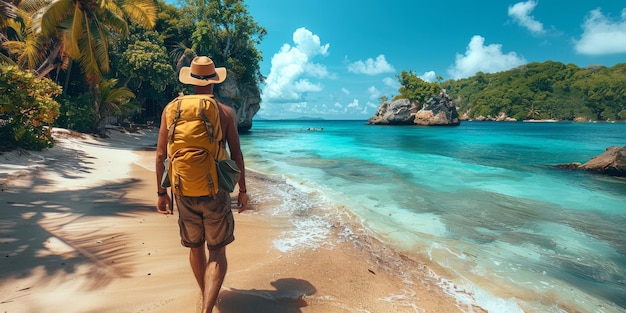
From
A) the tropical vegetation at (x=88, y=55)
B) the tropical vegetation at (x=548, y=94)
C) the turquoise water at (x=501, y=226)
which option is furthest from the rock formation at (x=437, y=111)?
the turquoise water at (x=501, y=226)

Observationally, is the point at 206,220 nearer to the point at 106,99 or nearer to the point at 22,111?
the point at 22,111

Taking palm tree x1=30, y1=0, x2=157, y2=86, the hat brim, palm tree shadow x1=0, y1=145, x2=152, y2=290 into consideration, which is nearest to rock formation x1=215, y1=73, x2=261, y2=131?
palm tree x1=30, y1=0, x2=157, y2=86

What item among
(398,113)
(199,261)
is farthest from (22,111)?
(398,113)

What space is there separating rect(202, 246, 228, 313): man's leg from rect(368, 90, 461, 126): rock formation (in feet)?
282

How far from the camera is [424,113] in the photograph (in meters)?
82.2

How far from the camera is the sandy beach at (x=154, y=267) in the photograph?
9.18 feet

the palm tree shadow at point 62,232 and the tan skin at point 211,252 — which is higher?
the tan skin at point 211,252

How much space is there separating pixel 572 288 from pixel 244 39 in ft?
131

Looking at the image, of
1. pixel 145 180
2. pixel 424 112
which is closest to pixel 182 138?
pixel 145 180

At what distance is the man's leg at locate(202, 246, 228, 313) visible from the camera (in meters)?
2.42

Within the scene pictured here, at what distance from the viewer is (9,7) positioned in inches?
358

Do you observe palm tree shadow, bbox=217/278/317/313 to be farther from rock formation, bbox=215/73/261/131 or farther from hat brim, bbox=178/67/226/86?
rock formation, bbox=215/73/261/131

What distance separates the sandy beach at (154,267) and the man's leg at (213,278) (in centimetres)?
41

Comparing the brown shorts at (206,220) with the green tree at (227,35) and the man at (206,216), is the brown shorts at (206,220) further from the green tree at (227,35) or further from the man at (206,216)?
the green tree at (227,35)
